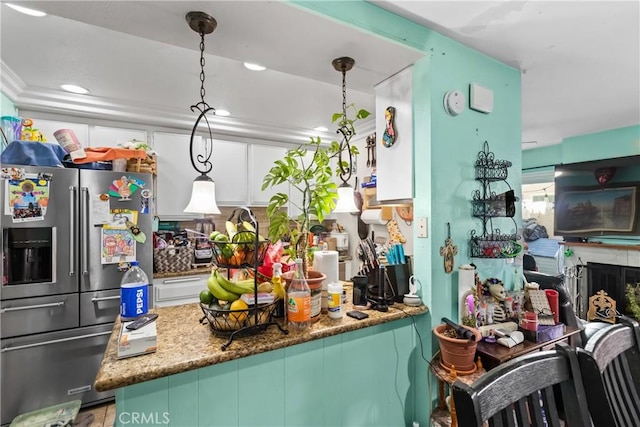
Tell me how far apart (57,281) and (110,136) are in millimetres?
1445

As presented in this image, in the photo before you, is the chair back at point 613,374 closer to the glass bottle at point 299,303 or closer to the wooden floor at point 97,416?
the glass bottle at point 299,303

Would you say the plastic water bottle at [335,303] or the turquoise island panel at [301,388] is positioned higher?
the plastic water bottle at [335,303]

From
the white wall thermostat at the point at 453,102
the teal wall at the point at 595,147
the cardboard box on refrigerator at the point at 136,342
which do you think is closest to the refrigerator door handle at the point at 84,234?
the cardboard box on refrigerator at the point at 136,342

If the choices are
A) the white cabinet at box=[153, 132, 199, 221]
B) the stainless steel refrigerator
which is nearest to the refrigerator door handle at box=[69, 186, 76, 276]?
the stainless steel refrigerator

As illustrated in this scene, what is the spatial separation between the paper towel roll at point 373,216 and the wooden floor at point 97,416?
2.41 metres

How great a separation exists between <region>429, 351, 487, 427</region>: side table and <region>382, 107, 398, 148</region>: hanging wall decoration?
123cm

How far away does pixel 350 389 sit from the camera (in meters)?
1.36

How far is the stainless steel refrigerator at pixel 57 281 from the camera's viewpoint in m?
1.93

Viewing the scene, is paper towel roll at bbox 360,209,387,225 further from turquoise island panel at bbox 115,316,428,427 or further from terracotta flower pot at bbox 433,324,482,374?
terracotta flower pot at bbox 433,324,482,374

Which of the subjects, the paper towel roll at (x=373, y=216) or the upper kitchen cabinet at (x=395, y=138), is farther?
the paper towel roll at (x=373, y=216)

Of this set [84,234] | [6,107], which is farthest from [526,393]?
[6,107]

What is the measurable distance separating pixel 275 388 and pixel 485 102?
6.31ft

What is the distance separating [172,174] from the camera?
3.02 meters

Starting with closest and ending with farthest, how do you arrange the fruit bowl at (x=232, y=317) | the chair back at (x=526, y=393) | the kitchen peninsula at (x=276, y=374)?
the chair back at (x=526, y=393) < the kitchen peninsula at (x=276, y=374) < the fruit bowl at (x=232, y=317)
